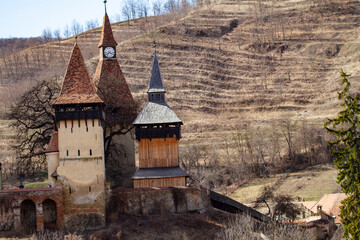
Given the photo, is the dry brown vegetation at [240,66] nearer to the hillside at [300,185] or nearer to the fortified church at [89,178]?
the hillside at [300,185]

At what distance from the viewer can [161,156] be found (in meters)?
55.1

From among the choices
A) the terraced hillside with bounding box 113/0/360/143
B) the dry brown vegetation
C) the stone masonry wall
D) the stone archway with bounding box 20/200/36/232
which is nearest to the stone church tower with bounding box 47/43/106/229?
the stone masonry wall

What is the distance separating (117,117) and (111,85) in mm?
3234

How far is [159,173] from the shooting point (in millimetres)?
53906

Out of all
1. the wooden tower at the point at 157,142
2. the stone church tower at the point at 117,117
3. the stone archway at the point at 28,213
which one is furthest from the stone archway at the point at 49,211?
the wooden tower at the point at 157,142

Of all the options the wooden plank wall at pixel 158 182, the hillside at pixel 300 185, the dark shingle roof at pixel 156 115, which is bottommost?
the hillside at pixel 300 185

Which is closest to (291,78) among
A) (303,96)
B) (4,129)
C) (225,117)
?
(303,96)

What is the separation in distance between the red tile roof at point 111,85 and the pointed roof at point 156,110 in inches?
82.7

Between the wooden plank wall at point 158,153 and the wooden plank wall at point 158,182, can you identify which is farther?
the wooden plank wall at point 158,153

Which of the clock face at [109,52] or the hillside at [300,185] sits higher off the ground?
the clock face at [109,52]

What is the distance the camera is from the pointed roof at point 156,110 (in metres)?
55.3

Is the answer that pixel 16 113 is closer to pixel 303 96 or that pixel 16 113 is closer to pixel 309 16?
pixel 303 96

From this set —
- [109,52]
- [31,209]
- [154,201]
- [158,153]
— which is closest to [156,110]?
[158,153]

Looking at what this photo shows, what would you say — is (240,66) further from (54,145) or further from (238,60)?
(54,145)
